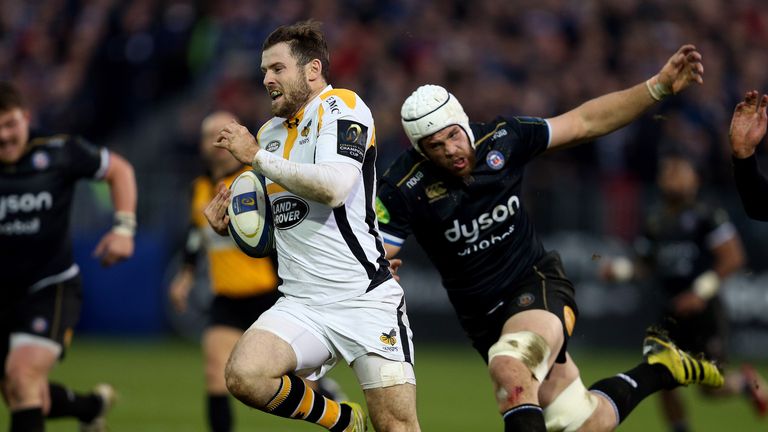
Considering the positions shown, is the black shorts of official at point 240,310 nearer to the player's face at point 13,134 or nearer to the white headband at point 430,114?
the player's face at point 13,134

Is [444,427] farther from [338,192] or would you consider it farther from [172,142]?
[172,142]

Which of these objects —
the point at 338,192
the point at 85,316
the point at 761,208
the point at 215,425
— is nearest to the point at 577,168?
the point at 85,316

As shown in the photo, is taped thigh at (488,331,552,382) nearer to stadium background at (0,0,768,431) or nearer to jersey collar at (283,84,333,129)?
jersey collar at (283,84,333,129)

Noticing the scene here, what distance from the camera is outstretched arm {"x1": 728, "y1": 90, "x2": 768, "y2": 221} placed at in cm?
725

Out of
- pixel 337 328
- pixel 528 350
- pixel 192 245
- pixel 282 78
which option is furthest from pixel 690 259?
pixel 282 78

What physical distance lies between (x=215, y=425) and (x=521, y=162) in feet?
11.3

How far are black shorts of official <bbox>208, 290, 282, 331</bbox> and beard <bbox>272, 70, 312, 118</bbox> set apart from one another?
377 centimetres

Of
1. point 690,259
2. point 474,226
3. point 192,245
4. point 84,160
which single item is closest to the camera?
point 474,226

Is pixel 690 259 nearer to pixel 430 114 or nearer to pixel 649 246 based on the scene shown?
pixel 649 246

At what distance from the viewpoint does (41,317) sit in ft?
28.6

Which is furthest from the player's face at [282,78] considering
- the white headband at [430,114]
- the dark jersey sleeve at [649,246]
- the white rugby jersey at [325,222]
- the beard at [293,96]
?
the dark jersey sleeve at [649,246]

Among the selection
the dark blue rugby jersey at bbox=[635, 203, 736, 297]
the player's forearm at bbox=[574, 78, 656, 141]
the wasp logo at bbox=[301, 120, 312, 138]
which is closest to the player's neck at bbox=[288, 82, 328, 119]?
the wasp logo at bbox=[301, 120, 312, 138]

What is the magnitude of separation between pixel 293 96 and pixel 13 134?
2.67 metres

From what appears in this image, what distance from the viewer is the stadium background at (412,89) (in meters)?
17.0
